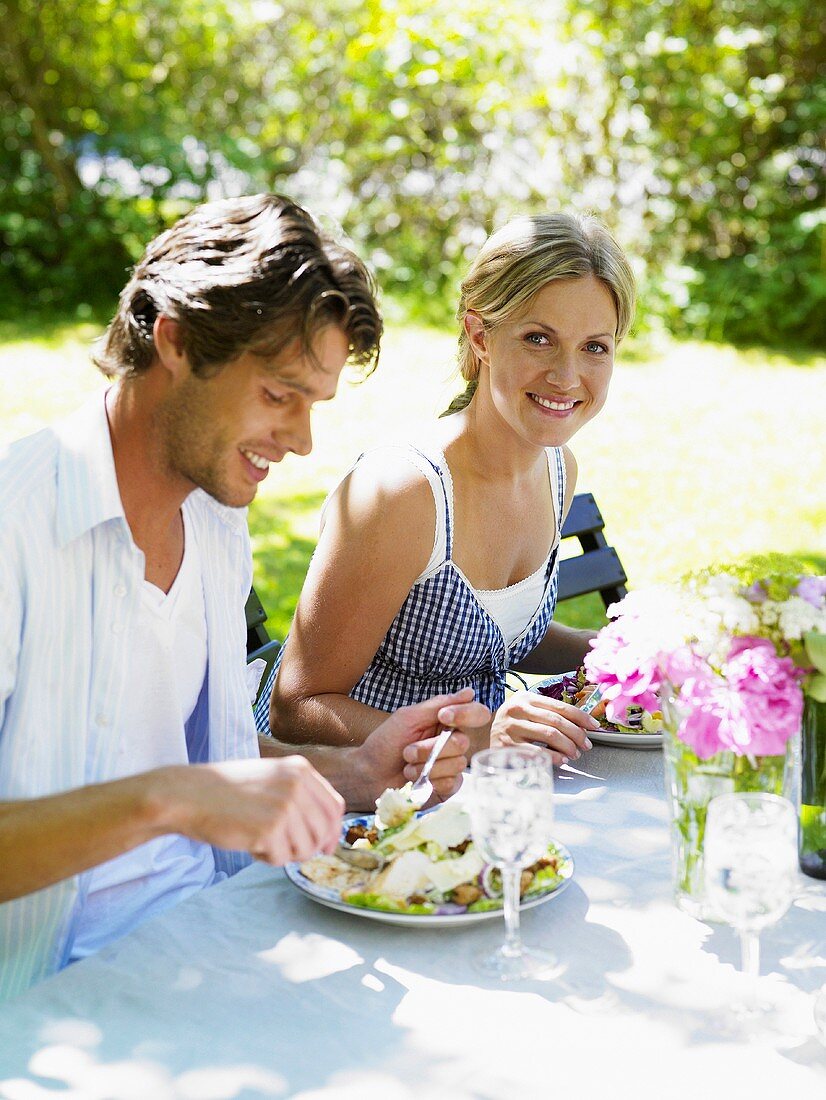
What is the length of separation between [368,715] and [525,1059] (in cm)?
109

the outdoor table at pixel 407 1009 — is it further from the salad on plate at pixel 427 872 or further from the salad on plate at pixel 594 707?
the salad on plate at pixel 594 707

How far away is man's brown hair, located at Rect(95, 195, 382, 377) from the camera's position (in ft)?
5.35

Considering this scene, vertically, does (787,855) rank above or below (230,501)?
below

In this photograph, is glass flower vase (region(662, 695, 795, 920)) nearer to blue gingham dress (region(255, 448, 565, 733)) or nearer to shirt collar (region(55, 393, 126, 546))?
shirt collar (region(55, 393, 126, 546))

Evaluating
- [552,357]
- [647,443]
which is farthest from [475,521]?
[647,443]

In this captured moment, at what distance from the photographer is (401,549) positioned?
7.88ft

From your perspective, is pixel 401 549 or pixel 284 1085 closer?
pixel 284 1085

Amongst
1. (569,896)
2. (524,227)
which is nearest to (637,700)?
(569,896)

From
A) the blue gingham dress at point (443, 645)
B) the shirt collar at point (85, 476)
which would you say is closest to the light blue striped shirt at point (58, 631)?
the shirt collar at point (85, 476)

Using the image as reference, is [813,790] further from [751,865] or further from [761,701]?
[751,865]

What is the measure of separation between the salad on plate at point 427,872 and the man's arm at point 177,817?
0.16 m

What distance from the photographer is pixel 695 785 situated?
5.03ft

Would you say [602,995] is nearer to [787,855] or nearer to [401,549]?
[787,855]

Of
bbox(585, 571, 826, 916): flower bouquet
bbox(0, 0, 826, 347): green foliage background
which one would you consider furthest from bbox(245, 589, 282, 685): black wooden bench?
bbox(0, 0, 826, 347): green foliage background
